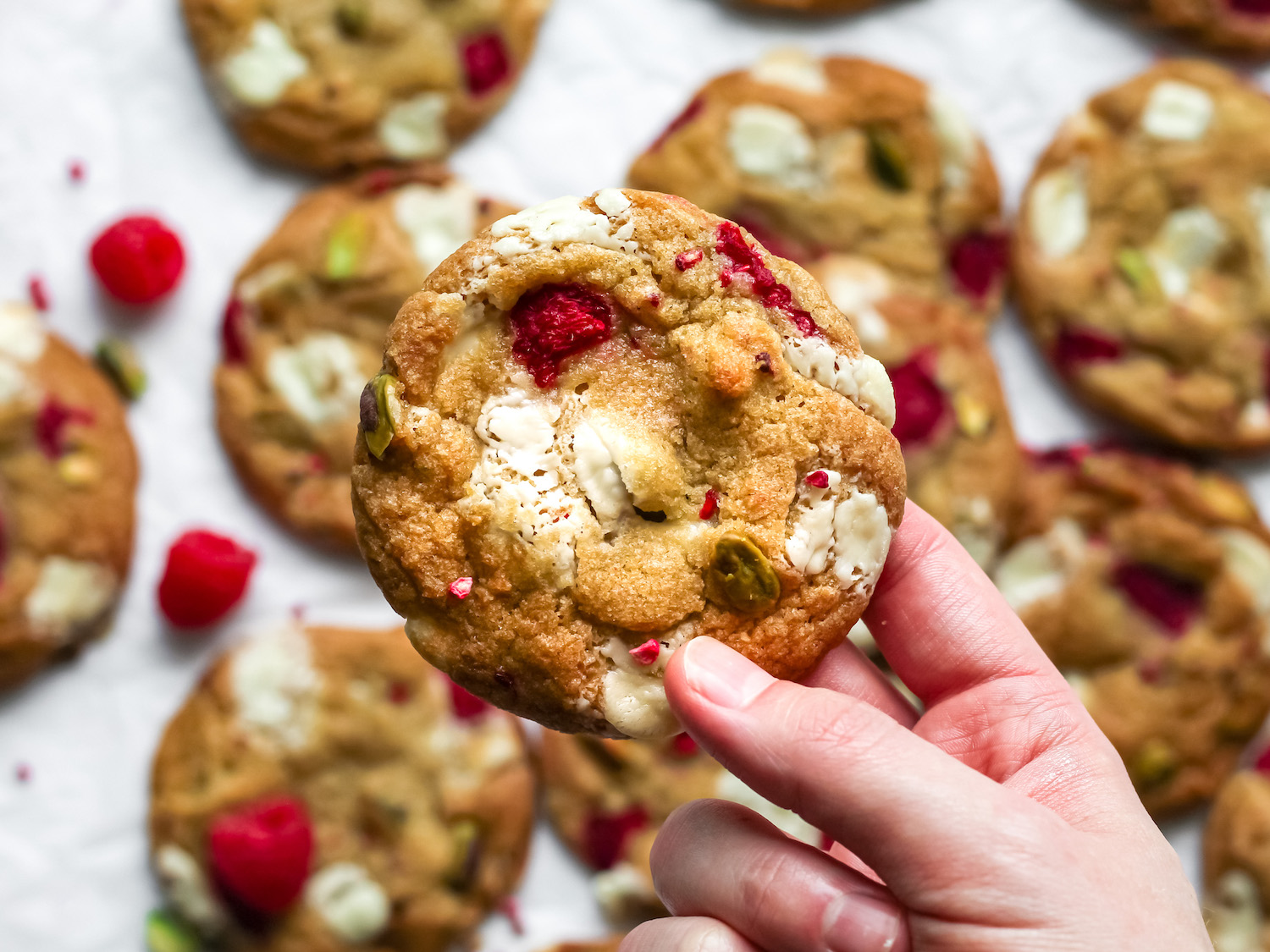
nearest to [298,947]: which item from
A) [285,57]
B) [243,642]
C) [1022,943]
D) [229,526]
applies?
[243,642]

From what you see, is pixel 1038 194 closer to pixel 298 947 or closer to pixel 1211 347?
pixel 1211 347

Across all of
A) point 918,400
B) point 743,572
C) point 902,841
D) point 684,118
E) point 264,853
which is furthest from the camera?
point 684,118

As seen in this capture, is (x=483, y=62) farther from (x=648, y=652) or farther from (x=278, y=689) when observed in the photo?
(x=648, y=652)

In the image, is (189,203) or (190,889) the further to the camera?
(189,203)

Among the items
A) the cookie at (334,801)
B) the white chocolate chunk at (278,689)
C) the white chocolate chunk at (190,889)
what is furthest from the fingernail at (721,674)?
the white chocolate chunk at (190,889)

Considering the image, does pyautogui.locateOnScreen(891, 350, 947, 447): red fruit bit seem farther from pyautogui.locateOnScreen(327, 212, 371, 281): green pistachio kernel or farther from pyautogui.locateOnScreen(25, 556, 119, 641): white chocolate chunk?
pyautogui.locateOnScreen(25, 556, 119, 641): white chocolate chunk

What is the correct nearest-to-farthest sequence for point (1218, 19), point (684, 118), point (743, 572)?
1. point (743, 572)
2. point (684, 118)
3. point (1218, 19)

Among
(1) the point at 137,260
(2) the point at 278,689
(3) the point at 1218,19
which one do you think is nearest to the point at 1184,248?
(3) the point at 1218,19
